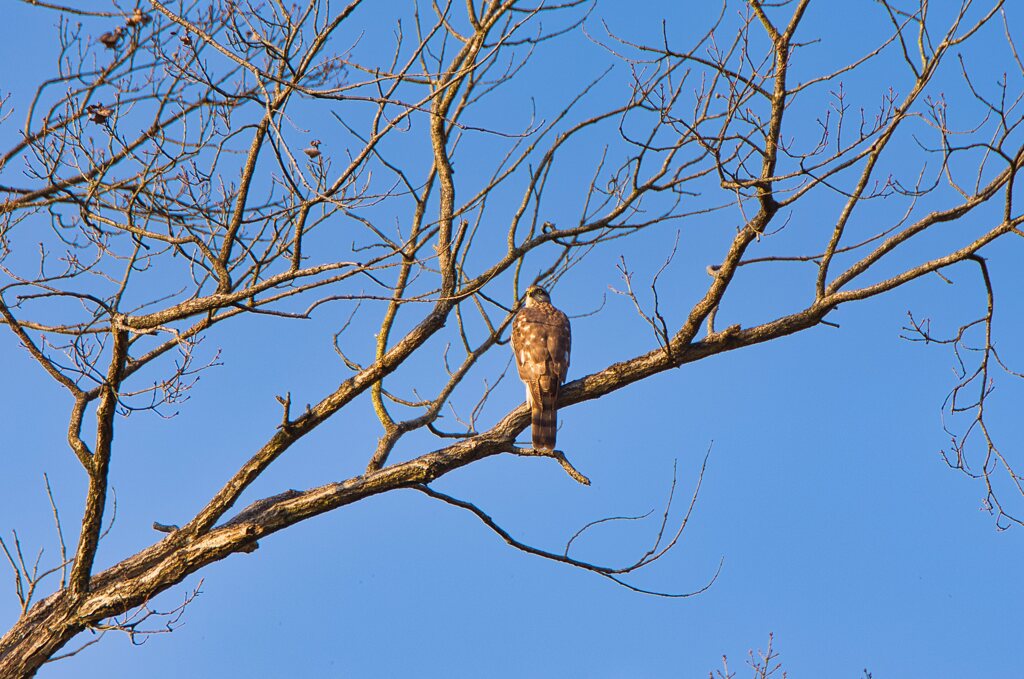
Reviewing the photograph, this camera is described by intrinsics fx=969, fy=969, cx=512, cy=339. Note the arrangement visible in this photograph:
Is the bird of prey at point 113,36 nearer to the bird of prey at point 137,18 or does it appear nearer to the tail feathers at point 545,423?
the bird of prey at point 137,18

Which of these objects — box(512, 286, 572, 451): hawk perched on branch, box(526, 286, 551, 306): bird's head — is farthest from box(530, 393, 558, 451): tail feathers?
box(526, 286, 551, 306): bird's head

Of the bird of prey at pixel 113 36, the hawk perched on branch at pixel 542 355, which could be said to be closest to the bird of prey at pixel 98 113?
the bird of prey at pixel 113 36

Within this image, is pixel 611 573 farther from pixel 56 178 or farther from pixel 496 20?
pixel 56 178

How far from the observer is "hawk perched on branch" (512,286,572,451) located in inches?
223

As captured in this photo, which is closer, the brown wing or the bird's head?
the brown wing

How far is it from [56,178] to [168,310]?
4.22 feet

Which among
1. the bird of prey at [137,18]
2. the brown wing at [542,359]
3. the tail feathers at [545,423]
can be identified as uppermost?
the bird of prey at [137,18]

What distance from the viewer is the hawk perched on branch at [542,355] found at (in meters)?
5.66

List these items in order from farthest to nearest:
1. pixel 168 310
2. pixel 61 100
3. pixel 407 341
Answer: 1. pixel 61 100
2. pixel 407 341
3. pixel 168 310

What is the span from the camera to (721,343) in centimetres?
521

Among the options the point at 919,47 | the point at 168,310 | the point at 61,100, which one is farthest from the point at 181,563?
the point at 919,47

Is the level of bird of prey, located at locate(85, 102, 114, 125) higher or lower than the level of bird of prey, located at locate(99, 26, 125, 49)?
lower

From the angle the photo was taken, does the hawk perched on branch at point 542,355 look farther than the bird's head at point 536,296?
No

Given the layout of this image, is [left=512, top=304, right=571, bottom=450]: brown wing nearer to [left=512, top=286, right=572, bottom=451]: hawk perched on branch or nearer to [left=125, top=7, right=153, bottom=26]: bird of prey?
[left=512, top=286, right=572, bottom=451]: hawk perched on branch
